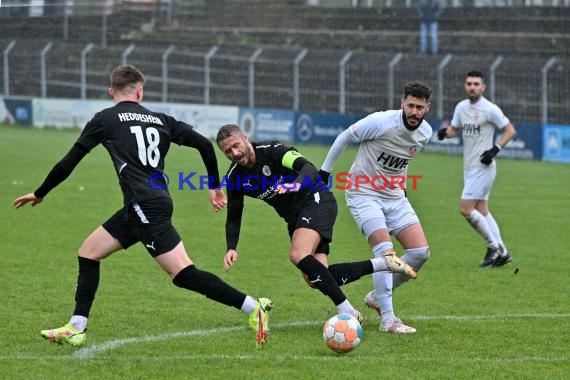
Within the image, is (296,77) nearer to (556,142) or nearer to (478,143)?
(556,142)

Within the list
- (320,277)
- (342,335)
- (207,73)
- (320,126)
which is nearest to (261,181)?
(320,277)

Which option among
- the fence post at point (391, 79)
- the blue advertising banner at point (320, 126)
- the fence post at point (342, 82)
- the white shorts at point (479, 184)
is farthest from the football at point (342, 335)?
the fence post at point (342, 82)

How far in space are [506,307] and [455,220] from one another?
24.0 ft

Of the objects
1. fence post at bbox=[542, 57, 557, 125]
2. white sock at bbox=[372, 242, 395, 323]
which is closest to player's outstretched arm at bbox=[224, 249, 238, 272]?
white sock at bbox=[372, 242, 395, 323]

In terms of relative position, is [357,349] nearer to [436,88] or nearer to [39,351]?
[39,351]

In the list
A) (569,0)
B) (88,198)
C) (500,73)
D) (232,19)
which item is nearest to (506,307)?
(88,198)

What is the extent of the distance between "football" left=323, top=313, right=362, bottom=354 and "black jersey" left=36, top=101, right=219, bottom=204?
1486mm

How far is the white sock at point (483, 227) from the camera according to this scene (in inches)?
500

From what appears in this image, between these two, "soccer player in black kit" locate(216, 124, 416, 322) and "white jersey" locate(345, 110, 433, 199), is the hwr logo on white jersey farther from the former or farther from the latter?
"soccer player in black kit" locate(216, 124, 416, 322)

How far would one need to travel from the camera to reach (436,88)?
1250 inches

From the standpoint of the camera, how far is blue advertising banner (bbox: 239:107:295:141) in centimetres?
3344

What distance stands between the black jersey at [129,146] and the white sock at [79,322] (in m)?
0.88

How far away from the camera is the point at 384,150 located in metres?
8.88

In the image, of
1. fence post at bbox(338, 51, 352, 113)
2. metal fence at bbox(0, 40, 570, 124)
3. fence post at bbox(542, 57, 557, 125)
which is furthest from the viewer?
fence post at bbox(338, 51, 352, 113)
